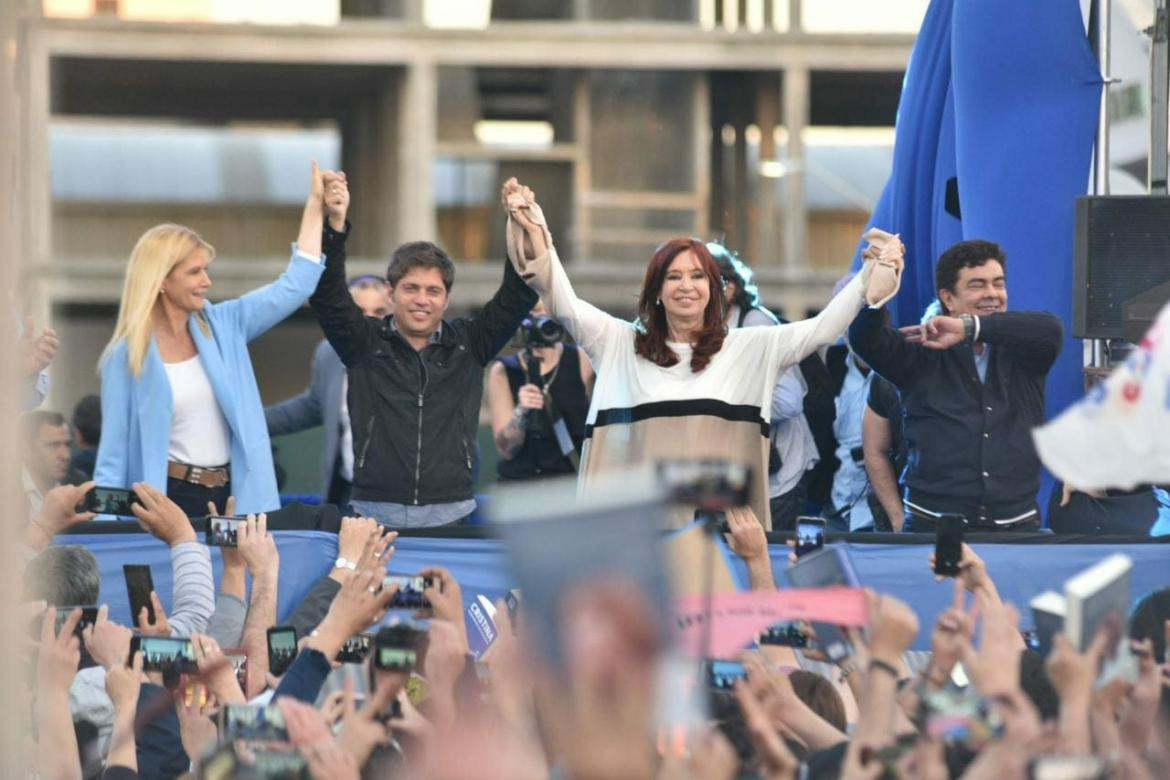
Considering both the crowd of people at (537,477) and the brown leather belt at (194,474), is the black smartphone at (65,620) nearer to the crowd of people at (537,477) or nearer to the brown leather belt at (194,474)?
the crowd of people at (537,477)

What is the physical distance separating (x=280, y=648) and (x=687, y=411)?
67.9 inches

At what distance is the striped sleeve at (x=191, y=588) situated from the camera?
561cm

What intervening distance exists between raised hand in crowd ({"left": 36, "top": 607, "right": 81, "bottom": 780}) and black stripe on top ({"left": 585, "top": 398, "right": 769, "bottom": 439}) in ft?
7.05

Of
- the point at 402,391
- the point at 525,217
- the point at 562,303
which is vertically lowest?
the point at 402,391

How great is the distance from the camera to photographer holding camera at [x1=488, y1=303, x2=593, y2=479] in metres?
8.30

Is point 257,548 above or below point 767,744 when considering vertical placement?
above

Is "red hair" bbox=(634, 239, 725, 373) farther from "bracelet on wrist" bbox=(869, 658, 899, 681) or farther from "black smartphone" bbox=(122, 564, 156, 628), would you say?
"bracelet on wrist" bbox=(869, 658, 899, 681)

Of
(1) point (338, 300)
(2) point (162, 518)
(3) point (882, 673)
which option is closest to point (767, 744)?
(3) point (882, 673)

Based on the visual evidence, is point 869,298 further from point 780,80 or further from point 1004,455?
point 780,80

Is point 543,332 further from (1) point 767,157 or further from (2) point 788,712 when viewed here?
(1) point 767,157

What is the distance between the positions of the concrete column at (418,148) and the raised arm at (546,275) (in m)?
17.3

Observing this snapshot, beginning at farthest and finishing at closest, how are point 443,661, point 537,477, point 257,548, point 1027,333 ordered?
point 537,477
point 1027,333
point 257,548
point 443,661

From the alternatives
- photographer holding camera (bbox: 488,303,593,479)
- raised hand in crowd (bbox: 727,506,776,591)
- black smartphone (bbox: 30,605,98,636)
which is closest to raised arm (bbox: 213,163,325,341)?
photographer holding camera (bbox: 488,303,593,479)

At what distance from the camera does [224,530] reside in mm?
5574
